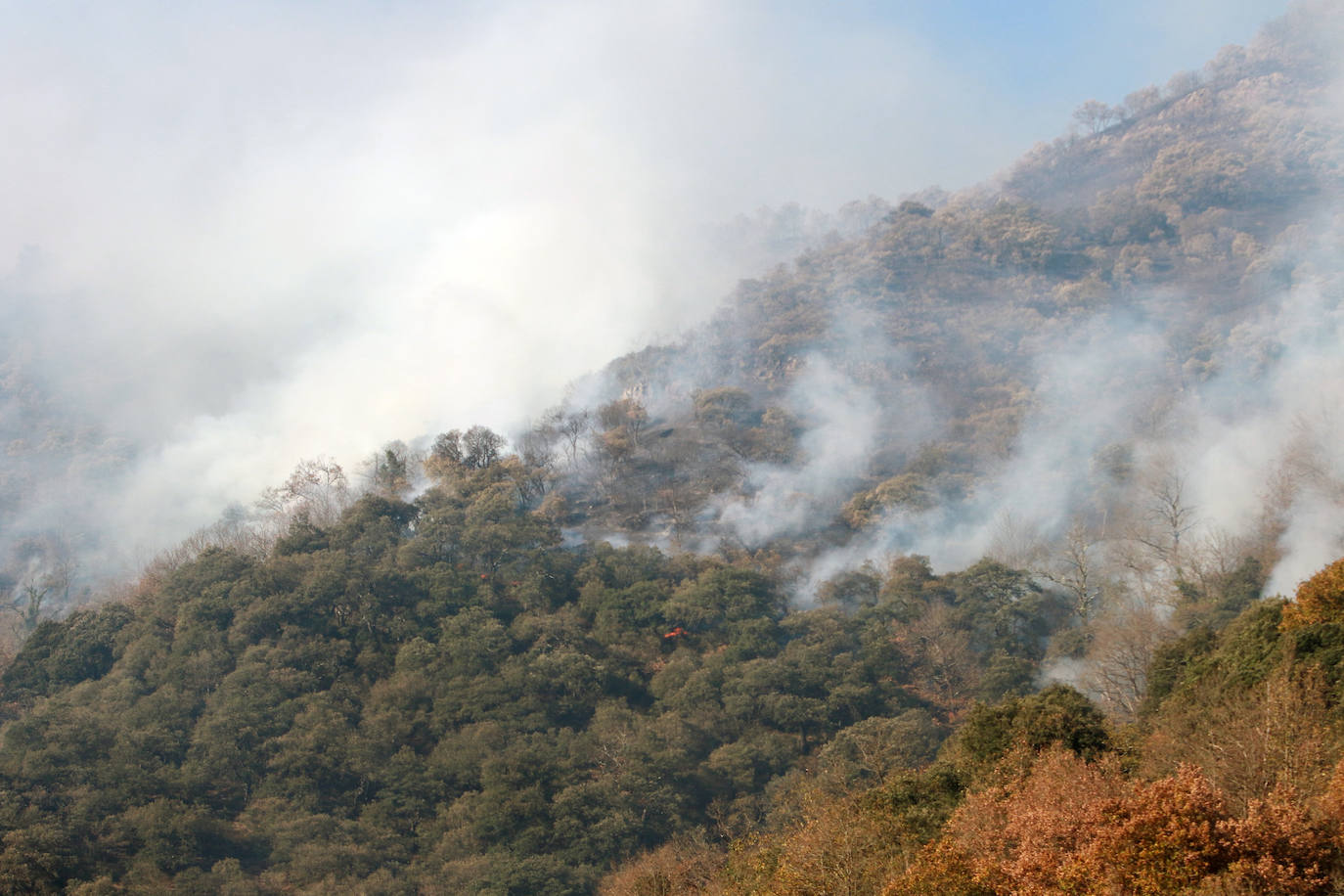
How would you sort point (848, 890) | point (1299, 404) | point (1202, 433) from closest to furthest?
point (848, 890)
point (1299, 404)
point (1202, 433)

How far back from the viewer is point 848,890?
71.5ft

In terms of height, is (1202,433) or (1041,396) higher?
(1041,396)

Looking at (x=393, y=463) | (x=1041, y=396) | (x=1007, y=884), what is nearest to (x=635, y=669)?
(x=393, y=463)

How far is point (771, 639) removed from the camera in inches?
2569

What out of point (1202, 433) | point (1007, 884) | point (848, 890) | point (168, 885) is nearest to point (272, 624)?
point (168, 885)

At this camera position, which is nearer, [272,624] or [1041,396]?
[272,624]

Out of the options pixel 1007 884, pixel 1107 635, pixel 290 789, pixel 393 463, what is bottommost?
pixel 1007 884

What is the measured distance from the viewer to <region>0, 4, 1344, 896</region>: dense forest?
2628 centimetres

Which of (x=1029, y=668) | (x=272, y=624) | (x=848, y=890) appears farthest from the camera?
(x=272, y=624)

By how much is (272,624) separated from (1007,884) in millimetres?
55931

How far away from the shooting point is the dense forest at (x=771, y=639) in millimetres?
26281

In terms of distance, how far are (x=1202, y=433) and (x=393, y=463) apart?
231ft

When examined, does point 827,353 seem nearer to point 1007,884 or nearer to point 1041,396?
point 1041,396

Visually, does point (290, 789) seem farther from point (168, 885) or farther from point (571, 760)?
point (571, 760)
